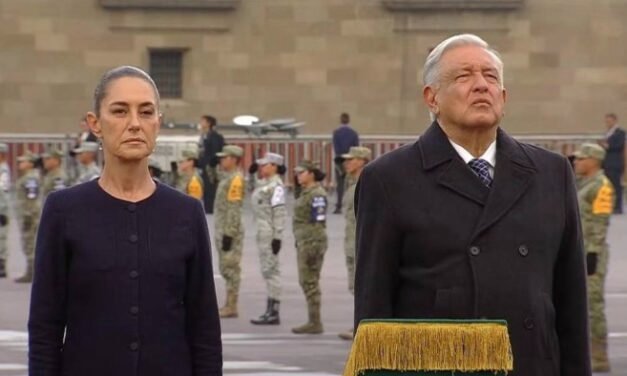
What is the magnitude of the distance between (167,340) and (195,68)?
33733 millimetres

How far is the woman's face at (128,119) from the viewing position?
5.72 m

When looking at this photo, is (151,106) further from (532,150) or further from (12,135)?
(12,135)

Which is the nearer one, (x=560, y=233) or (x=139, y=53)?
(x=560, y=233)

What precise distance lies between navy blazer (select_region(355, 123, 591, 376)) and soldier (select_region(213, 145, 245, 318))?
44.3ft

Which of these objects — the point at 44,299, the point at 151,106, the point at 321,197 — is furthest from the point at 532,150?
the point at 321,197

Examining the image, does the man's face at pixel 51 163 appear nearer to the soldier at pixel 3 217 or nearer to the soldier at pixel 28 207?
the soldier at pixel 28 207

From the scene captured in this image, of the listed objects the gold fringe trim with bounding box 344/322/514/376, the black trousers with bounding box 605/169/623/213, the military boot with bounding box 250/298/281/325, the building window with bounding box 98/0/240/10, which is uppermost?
the building window with bounding box 98/0/240/10

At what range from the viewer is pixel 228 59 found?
39438 mm

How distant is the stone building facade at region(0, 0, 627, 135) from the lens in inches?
1527

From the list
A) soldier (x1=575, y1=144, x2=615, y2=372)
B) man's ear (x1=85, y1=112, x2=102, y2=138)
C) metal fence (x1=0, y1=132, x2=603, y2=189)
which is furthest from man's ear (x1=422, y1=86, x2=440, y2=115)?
metal fence (x1=0, y1=132, x2=603, y2=189)

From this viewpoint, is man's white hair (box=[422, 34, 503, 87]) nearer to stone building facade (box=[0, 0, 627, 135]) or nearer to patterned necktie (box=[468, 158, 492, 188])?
patterned necktie (box=[468, 158, 492, 188])

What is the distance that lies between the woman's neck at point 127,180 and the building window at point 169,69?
3365 cm

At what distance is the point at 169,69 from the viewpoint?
1556 inches

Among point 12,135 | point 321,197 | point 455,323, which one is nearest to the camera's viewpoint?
point 455,323
